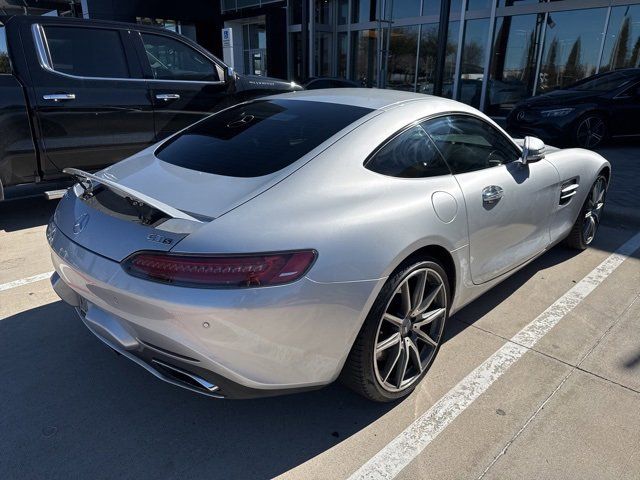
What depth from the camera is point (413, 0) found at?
53.7ft

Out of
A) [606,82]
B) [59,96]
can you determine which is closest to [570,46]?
[606,82]

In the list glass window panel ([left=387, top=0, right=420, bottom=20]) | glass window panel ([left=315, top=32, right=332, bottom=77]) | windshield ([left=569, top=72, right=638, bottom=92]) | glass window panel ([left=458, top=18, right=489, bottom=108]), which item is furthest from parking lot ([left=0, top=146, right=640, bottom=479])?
glass window panel ([left=315, top=32, right=332, bottom=77])

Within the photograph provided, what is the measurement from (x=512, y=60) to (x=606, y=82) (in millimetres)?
4680

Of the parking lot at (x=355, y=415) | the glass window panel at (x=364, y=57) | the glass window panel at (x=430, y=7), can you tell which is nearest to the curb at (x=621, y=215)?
the parking lot at (x=355, y=415)

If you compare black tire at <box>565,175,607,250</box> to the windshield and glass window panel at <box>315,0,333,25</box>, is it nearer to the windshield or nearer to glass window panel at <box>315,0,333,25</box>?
the windshield

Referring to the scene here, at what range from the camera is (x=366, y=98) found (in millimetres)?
3004

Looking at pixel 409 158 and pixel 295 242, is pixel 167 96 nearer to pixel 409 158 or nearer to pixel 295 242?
pixel 409 158

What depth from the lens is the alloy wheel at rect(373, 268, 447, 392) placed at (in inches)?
94.2

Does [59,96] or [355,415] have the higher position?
[59,96]

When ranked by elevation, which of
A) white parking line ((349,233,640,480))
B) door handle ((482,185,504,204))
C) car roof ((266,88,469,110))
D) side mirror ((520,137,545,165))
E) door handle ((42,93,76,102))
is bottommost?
white parking line ((349,233,640,480))

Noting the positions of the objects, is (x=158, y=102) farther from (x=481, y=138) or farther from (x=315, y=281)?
(x=315, y=281)

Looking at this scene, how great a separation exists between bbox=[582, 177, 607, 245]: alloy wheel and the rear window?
8.90 ft

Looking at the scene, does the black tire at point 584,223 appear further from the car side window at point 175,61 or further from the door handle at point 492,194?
the car side window at point 175,61

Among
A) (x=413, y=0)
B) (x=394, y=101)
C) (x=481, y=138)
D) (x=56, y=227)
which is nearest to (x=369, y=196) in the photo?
(x=394, y=101)
